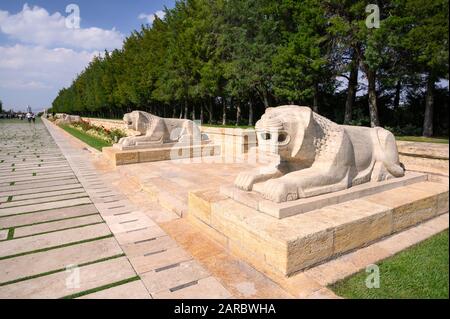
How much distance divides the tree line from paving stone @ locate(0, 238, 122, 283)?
6.65 metres

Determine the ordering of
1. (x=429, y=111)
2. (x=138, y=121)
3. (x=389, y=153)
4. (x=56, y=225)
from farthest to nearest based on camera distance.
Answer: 1. (x=429, y=111)
2. (x=138, y=121)
3. (x=56, y=225)
4. (x=389, y=153)

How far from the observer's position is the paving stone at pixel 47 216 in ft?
15.4

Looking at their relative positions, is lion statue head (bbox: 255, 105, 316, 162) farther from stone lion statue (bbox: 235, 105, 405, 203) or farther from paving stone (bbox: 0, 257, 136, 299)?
paving stone (bbox: 0, 257, 136, 299)

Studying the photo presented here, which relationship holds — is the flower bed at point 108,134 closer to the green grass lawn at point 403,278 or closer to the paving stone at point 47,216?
the paving stone at point 47,216

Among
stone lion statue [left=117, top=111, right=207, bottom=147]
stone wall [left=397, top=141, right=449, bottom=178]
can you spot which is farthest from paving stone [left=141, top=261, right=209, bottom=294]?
stone lion statue [left=117, top=111, right=207, bottom=147]

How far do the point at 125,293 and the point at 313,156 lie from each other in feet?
8.50

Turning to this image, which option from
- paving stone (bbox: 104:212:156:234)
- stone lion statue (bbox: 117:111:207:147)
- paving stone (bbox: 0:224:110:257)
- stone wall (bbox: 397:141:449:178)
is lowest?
paving stone (bbox: 0:224:110:257)

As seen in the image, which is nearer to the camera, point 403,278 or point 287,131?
point 403,278

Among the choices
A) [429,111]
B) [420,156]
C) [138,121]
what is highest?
[429,111]

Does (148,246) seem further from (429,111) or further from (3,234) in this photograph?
(429,111)

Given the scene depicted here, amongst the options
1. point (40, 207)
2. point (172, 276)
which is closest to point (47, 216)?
point (40, 207)

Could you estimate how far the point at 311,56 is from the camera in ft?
49.3

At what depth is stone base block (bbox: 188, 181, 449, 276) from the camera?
2832mm
